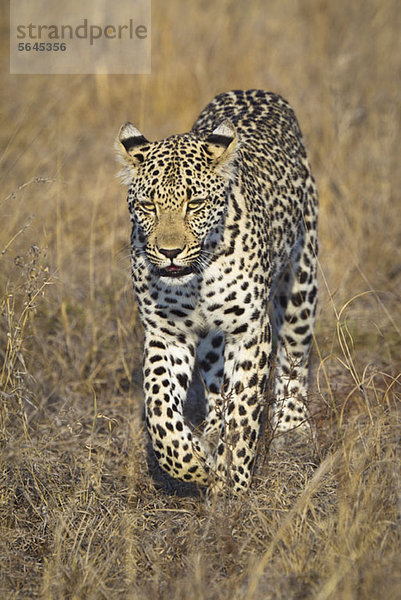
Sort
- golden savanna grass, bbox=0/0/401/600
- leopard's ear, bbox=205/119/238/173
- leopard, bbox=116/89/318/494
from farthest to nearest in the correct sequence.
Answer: leopard's ear, bbox=205/119/238/173, leopard, bbox=116/89/318/494, golden savanna grass, bbox=0/0/401/600

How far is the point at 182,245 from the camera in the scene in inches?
188

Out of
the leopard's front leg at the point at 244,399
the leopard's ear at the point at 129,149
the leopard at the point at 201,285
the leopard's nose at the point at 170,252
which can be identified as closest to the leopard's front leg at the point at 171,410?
the leopard at the point at 201,285

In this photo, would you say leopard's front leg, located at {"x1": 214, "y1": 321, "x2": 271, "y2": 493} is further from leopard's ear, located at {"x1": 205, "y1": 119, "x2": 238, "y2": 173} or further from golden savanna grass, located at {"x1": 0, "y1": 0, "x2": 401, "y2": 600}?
leopard's ear, located at {"x1": 205, "y1": 119, "x2": 238, "y2": 173}

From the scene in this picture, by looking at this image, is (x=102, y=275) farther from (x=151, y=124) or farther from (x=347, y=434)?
(x=347, y=434)

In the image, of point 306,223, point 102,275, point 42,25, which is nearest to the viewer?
point 306,223

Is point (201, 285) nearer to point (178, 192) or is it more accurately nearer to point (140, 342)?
point (178, 192)

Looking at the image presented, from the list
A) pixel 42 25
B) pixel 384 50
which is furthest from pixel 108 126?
pixel 384 50

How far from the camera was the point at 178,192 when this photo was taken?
15.9 feet

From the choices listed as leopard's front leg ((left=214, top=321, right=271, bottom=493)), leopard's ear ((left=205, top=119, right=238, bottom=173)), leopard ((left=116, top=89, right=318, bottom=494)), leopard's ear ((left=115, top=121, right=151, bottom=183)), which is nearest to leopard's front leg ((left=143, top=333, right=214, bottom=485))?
leopard ((left=116, top=89, right=318, bottom=494))

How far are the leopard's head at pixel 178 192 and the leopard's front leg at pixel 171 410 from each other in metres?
0.65

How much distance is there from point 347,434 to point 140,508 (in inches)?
53.3

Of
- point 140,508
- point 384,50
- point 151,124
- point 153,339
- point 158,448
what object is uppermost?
point 384,50

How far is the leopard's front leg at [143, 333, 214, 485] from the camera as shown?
5.14m

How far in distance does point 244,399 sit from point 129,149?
1636mm
